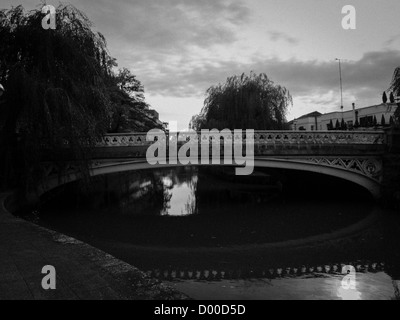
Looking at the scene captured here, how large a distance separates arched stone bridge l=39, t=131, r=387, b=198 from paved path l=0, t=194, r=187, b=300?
29.0 ft

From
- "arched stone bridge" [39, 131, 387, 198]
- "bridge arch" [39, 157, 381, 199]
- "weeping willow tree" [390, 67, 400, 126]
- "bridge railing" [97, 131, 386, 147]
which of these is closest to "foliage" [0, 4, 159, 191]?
"arched stone bridge" [39, 131, 387, 198]

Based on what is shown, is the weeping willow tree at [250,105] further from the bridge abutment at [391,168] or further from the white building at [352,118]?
the bridge abutment at [391,168]

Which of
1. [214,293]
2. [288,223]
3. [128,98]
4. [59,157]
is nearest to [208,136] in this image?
[288,223]

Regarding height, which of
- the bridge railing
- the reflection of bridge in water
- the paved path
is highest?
the bridge railing

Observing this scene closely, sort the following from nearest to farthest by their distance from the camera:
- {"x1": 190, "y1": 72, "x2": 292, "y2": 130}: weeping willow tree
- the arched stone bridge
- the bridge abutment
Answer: the arched stone bridge < the bridge abutment < {"x1": 190, "y1": 72, "x2": 292, "y2": 130}: weeping willow tree

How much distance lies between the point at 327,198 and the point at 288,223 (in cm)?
667

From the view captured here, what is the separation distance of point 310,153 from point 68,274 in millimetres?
12943

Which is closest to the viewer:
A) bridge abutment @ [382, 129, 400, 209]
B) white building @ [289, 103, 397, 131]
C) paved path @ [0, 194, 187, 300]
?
paved path @ [0, 194, 187, 300]

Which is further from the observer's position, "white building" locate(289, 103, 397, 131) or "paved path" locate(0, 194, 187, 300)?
"white building" locate(289, 103, 397, 131)

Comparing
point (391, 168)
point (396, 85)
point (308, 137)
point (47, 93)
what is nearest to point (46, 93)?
point (47, 93)

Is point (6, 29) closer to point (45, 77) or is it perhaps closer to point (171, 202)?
point (45, 77)

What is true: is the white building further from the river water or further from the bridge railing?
the river water

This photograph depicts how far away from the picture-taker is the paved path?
3.76m

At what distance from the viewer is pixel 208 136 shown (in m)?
15.5
